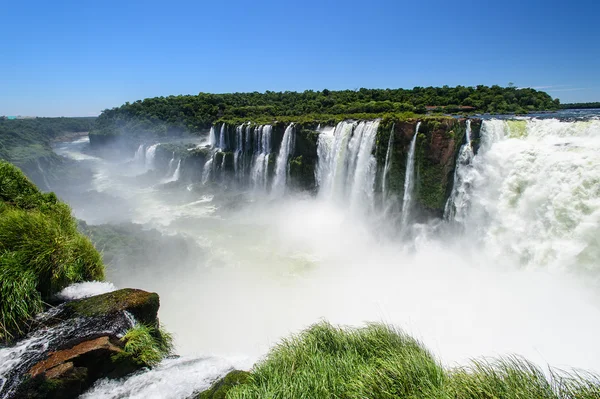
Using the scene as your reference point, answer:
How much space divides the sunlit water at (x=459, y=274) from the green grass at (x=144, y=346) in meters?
0.29

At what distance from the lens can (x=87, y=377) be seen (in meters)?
4.14

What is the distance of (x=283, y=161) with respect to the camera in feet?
79.7

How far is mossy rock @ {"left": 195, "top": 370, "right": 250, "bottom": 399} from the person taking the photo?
3.95m

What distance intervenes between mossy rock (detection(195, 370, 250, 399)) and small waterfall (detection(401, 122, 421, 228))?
13347 millimetres

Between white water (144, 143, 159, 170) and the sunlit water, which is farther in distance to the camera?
white water (144, 143, 159, 170)

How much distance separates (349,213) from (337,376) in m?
14.9

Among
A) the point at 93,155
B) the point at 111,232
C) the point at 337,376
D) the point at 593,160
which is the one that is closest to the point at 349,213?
the point at 593,160

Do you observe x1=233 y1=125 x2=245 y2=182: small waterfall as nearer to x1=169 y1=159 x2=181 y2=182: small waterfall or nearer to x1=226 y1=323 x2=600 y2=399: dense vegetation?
x1=169 y1=159 x2=181 y2=182: small waterfall

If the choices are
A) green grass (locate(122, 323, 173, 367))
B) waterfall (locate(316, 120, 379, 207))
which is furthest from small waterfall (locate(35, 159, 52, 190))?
green grass (locate(122, 323, 173, 367))

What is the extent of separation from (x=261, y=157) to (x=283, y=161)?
294 centimetres

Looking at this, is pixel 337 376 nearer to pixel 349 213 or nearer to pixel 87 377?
pixel 87 377

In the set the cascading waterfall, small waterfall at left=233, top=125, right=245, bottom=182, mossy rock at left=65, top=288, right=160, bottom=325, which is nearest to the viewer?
mossy rock at left=65, top=288, right=160, bottom=325

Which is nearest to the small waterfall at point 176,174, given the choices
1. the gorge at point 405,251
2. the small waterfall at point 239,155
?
the small waterfall at point 239,155

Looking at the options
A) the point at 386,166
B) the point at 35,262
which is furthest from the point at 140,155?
the point at 35,262
